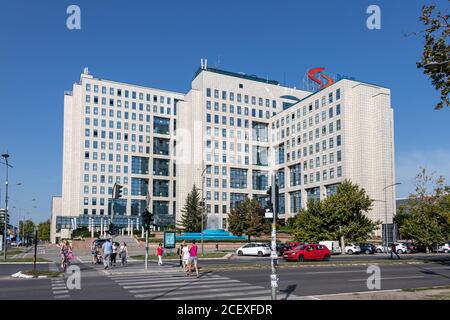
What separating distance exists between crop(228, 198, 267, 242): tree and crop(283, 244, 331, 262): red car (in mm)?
28798

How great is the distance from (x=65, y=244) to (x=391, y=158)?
2657 inches

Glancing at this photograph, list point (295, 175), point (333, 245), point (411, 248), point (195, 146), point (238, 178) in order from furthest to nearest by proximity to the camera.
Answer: point (238, 178), point (195, 146), point (295, 175), point (411, 248), point (333, 245)

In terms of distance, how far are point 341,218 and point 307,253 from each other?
648 inches

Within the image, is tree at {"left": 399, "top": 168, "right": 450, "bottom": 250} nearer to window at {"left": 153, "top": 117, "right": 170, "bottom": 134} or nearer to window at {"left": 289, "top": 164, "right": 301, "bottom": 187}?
window at {"left": 289, "top": 164, "right": 301, "bottom": 187}

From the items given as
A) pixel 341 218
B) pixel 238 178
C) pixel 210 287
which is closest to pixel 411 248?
pixel 341 218

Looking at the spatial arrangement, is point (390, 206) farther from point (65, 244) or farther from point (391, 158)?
point (65, 244)

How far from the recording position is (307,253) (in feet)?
124

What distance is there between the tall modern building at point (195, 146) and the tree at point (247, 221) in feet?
68.5

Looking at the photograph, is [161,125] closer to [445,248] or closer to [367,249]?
[367,249]

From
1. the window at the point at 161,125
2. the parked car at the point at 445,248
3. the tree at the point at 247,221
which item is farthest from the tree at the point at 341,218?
the window at the point at 161,125

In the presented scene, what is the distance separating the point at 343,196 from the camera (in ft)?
175

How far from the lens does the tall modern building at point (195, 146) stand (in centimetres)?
9231

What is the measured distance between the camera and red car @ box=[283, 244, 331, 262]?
123 ft

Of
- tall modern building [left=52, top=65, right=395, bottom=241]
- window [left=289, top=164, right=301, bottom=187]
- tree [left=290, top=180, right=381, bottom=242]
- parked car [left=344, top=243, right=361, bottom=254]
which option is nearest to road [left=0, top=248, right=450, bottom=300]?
tree [left=290, top=180, right=381, bottom=242]
